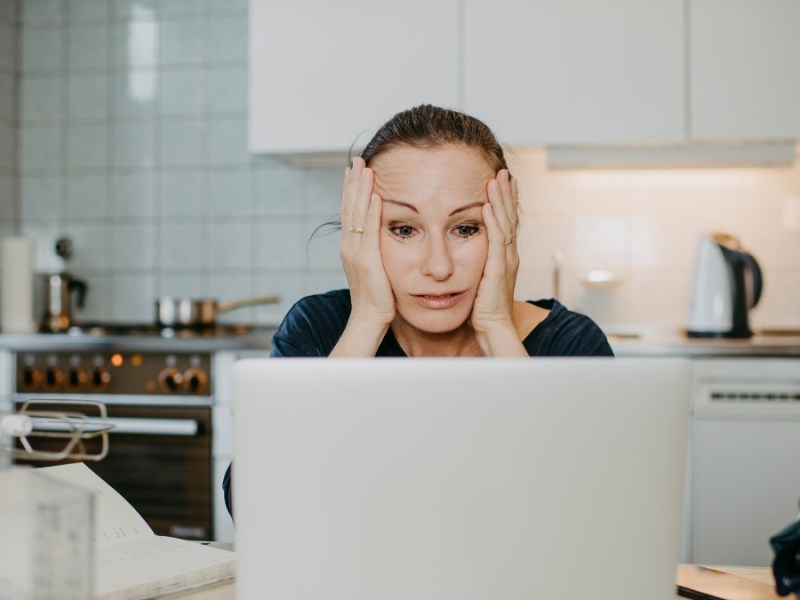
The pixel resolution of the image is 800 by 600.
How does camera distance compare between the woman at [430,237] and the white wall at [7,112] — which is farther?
the white wall at [7,112]

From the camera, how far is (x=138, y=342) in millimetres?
2432

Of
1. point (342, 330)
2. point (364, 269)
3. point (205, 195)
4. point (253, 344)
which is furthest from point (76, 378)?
point (364, 269)

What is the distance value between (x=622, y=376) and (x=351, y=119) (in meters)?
2.16

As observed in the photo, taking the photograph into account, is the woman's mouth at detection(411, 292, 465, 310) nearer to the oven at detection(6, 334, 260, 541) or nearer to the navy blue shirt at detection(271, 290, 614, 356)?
the navy blue shirt at detection(271, 290, 614, 356)

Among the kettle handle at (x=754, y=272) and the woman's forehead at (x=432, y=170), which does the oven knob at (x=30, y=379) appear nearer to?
the woman's forehead at (x=432, y=170)

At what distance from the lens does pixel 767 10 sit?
2.45 m

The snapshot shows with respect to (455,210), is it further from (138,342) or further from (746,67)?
(746,67)

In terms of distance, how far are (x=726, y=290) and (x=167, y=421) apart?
1.69 meters

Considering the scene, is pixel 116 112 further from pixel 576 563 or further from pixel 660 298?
pixel 576 563

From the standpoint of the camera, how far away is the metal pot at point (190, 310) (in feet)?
9.20

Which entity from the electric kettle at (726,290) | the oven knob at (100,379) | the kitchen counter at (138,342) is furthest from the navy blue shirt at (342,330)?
the oven knob at (100,379)

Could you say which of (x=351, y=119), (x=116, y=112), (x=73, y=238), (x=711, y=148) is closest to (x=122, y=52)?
(x=116, y=112)

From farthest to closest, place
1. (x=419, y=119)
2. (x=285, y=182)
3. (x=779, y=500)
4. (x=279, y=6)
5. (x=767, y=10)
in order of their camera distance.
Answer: (x=285, y=182)
(x=279, y=6)
(x=767, y=10)
(x=779, y=500)
(x=419, y=119)

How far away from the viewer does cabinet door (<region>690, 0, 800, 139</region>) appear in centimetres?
244
